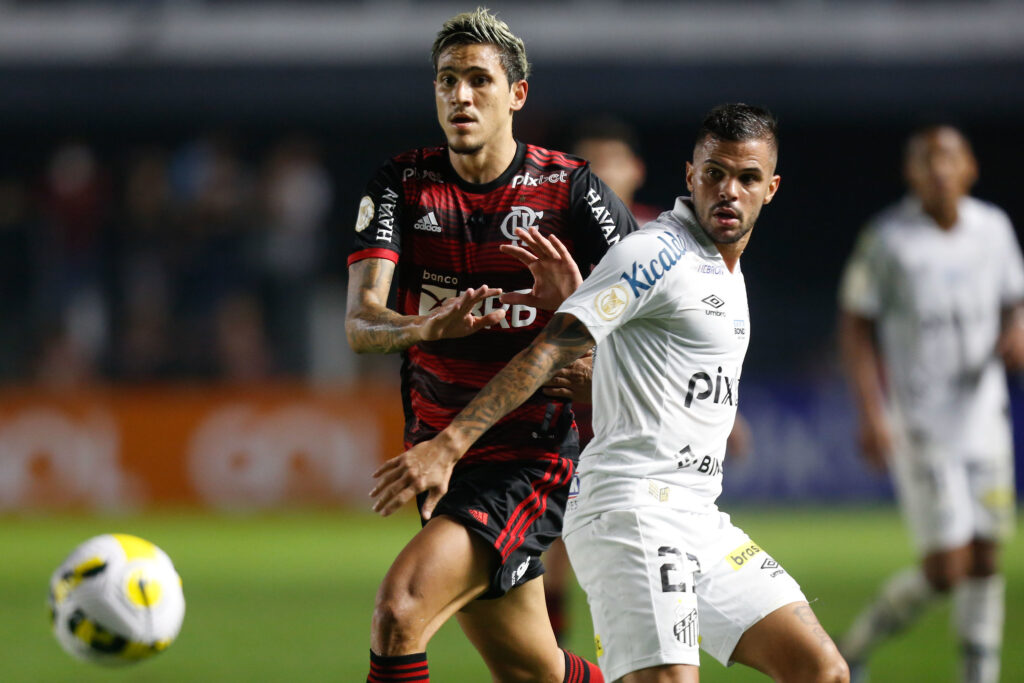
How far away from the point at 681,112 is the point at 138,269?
750cm

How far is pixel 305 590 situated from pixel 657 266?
21.0 feet

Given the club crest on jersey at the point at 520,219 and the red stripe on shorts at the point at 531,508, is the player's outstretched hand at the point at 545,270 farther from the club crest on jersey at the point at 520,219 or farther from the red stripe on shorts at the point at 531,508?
the red stripe on shorts at the point at 531,508

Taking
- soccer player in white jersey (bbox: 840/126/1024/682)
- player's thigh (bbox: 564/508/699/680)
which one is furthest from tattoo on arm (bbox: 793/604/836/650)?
soccer player in white jersey (bbox: 840/126/1024/682)

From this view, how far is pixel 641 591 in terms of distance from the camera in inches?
166

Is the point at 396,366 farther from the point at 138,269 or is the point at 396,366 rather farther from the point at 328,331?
the point at 138,269

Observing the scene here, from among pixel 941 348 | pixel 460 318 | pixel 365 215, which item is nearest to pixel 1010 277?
pixel 941 348

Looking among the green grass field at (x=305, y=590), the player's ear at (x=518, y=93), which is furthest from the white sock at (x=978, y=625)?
the player's ear at (x=518, y=93)

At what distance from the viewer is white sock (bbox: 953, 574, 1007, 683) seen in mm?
6520

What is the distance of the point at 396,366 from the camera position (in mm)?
17234

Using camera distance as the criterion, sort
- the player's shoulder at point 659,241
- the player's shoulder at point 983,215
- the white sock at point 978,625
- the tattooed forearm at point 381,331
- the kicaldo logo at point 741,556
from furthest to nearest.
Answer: the player's shoulder at point 983,215, the white sock at point 978,625, the tattooed forearm at point 381,331, the kicaldo logo at point 741,556, the player's shoulder at point 659,241

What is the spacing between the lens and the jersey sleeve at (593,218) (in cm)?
486

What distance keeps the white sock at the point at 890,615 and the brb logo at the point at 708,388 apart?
2741 mm

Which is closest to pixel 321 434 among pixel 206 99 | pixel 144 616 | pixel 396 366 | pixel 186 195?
pixel 396 366

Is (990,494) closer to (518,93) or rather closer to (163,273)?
(518,93)
